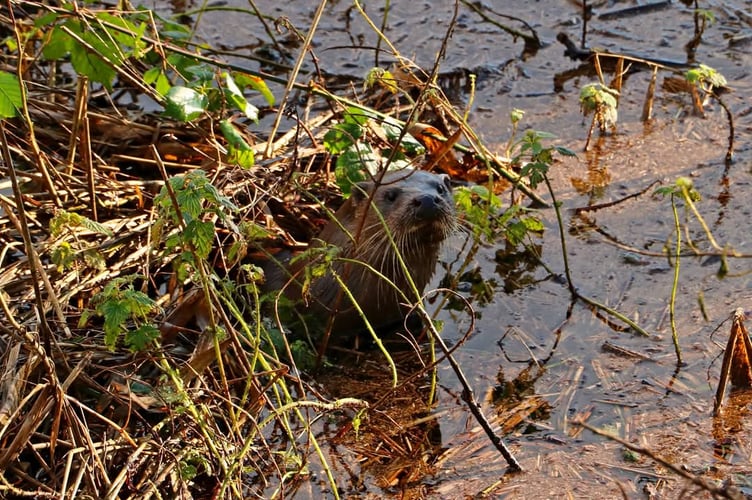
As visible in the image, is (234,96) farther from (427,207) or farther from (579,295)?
(579,295)

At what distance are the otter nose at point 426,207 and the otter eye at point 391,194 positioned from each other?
0.17 metres

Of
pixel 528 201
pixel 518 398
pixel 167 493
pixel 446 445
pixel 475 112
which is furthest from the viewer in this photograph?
pixel 475 112

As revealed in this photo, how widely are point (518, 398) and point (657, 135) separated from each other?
2131 millimetres

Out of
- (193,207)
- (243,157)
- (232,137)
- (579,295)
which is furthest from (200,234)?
(579,295)

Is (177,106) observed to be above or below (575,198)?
above

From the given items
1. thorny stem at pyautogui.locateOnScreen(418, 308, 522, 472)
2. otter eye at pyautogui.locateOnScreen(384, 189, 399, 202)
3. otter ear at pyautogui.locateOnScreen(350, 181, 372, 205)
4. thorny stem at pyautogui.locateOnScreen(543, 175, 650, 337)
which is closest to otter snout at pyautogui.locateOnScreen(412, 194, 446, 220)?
otter eye at pyautogui.locateOnScreen(384, 189, 399, 202)

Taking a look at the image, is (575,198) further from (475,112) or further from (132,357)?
(132,357)

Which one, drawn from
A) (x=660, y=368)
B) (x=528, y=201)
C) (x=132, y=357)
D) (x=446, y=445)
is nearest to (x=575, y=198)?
(x=528, y=201)

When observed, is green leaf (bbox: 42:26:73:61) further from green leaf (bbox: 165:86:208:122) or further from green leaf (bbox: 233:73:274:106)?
green leaf (bbox: 233:73:274:106)

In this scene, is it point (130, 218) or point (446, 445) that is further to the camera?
point (130, 218)

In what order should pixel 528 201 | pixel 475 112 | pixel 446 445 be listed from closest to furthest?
pixel 446 445 < pixel 528 201 < pixel 475 112

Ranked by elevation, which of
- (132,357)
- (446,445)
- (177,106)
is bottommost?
(446,445)

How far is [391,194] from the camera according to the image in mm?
4211

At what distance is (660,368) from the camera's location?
366cm
